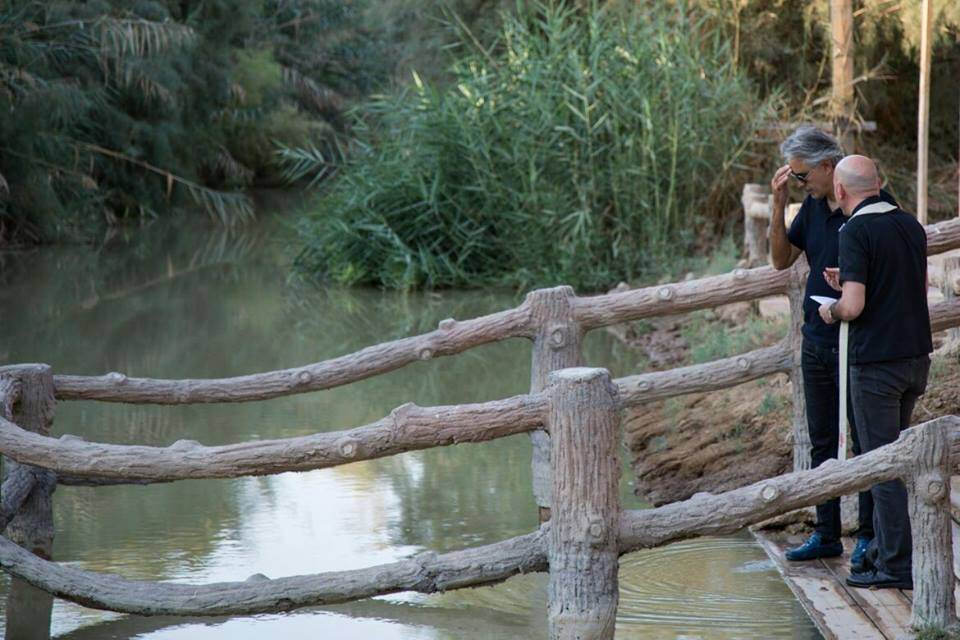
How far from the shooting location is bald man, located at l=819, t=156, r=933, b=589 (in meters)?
4.79

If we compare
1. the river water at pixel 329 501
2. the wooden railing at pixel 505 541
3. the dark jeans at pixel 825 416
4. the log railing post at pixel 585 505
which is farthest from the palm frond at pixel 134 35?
the log railing post at pixel 585 505

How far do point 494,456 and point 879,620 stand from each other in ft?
13.9

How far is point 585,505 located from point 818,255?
1446 mm

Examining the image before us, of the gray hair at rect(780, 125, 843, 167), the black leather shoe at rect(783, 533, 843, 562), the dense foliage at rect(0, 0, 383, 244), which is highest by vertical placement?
the dense foliage at rect(0, 0, 383, 244)

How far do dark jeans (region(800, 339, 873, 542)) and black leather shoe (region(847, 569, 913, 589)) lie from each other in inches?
8.2

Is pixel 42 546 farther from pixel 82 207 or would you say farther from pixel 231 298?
pixel 82 207

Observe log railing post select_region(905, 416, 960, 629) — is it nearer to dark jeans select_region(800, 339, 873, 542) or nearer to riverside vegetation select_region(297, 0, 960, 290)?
dark jeans select_region(800, 339, 873, 542)

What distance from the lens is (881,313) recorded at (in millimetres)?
4848

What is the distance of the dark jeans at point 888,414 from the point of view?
16.0 ft

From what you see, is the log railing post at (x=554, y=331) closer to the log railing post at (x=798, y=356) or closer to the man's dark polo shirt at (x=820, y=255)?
the log railing post at (x=798, y=356)

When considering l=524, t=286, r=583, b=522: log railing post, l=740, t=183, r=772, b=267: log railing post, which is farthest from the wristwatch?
l=740, t=183, r=772, b=267: log railing post

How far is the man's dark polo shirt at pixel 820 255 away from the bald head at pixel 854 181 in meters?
0.29

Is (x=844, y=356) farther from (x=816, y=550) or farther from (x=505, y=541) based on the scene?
(x=505, y=541)

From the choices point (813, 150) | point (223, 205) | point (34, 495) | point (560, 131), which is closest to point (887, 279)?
point (813, 150)
